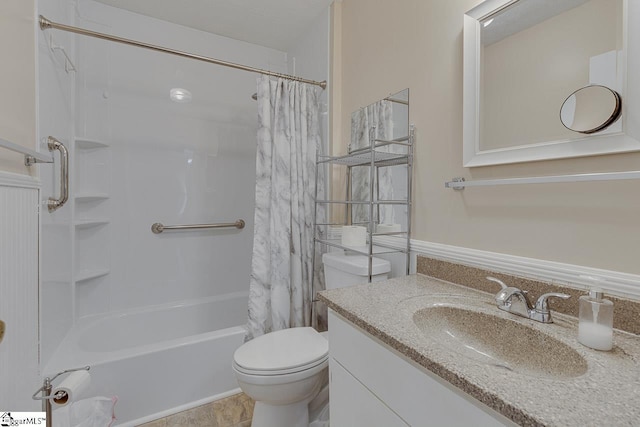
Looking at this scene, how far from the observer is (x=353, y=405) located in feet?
2.79

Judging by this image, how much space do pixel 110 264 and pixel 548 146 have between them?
8.43 feet

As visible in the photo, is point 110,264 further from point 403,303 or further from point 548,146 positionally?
point 548,146

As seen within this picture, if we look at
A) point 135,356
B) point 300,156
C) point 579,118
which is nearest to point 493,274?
point 579,118

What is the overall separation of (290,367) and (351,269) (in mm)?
507

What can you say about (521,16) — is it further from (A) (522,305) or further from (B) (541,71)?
(A) (522,305)

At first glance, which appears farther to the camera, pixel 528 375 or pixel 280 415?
pixel 280 415

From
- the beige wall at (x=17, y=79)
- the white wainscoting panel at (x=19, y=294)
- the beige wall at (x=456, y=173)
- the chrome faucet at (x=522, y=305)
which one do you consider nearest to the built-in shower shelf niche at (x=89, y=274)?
the white wainscoting panel at (x=19, y=294)

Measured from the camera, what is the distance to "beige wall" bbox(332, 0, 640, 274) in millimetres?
748

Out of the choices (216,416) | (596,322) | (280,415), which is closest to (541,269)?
(596,322)

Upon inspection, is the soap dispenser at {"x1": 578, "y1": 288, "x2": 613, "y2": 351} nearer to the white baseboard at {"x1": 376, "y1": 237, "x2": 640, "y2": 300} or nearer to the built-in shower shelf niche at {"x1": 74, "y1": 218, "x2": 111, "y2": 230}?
Answer: the white baseboard at {"x1": 376, "y1": 237, "x2": 640, "y2": 300}

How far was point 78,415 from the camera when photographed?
1.21 m

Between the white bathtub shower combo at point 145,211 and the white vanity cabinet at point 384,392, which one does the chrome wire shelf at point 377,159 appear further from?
the white bathtub shower combo at point 145,211

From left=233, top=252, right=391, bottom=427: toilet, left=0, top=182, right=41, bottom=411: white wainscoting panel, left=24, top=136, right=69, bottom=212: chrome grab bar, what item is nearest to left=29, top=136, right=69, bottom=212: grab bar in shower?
left=24, top=136, right=69, bottom=212: chrome grab bar

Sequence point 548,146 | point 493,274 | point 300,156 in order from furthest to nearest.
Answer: point 300,156
point 493,274
point 548,146
